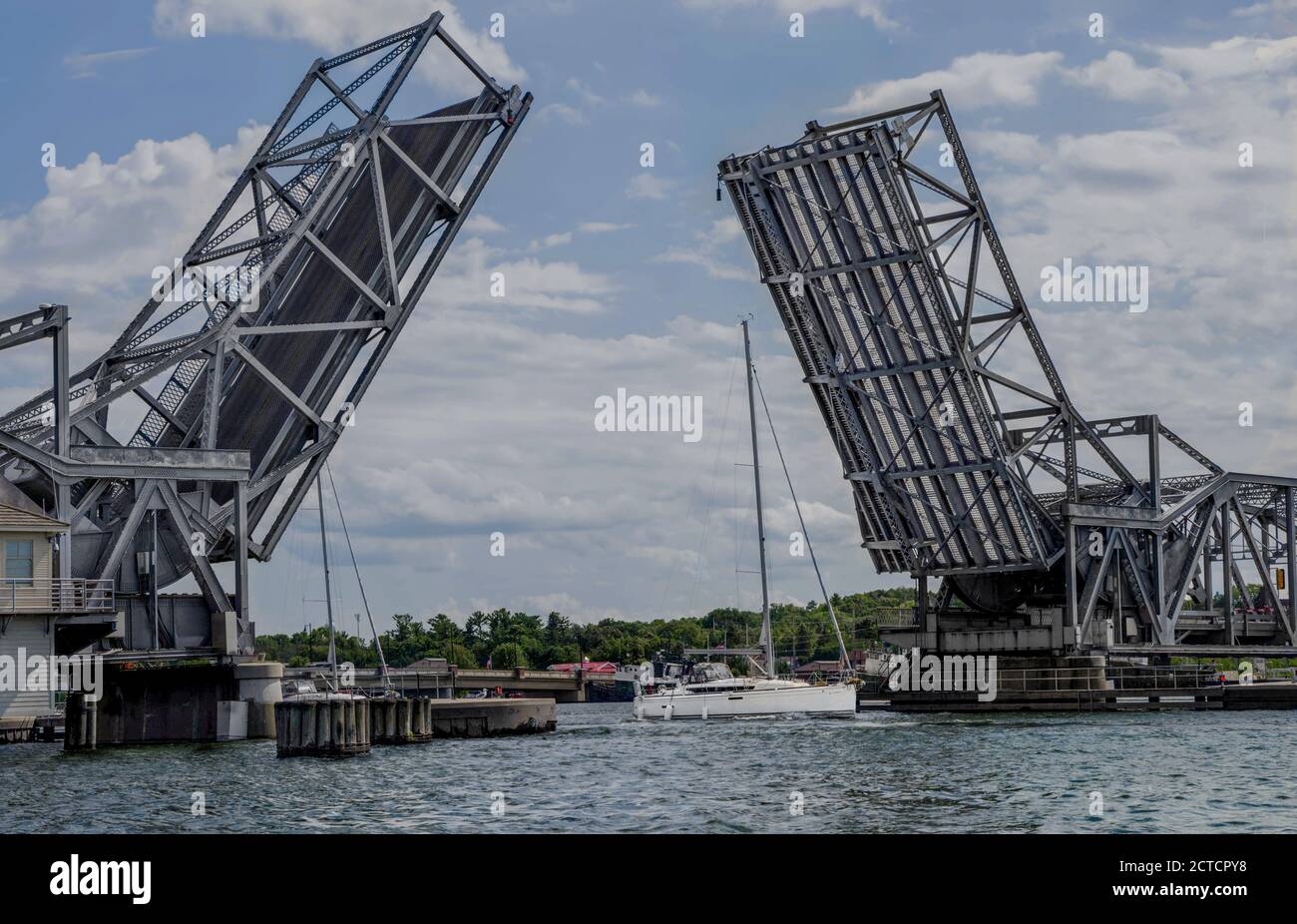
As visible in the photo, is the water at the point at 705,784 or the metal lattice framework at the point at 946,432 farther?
the metal lattice framework at the point at 946,432

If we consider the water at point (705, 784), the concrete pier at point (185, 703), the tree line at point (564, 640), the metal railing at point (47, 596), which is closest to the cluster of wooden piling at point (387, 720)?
the water at point (705, 784)

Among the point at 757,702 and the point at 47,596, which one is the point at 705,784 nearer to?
the point at 47,596

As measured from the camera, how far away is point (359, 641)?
341 feet

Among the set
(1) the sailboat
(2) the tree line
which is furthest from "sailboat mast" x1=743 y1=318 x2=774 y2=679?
(2) the tree line

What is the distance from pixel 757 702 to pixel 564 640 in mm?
80870

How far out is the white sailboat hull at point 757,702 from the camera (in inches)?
1571

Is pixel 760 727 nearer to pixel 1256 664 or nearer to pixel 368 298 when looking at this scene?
pixel 368 298

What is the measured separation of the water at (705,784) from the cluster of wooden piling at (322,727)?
411 mm

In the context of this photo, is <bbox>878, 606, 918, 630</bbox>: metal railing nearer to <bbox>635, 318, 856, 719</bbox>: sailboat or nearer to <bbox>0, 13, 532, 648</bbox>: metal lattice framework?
<bbox>635, 318, 856, 719</bbox>: sailboat

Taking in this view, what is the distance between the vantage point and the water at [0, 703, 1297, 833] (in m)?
16.8

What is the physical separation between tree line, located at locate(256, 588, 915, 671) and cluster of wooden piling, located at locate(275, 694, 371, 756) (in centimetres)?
7041

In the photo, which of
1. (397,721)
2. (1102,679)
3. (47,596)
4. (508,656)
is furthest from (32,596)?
(508,656)

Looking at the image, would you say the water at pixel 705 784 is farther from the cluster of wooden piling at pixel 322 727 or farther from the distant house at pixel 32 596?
the distant house at pixel 32 596

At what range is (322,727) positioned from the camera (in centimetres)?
2586
